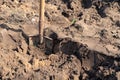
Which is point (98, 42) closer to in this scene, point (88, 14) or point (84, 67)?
point (84, 67)

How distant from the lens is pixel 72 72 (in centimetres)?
401

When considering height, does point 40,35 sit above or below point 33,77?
above

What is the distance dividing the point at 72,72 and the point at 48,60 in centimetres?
41

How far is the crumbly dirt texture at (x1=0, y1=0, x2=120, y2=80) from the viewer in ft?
13.1

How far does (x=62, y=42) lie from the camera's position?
4391 millimetres

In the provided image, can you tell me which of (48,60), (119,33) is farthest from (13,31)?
(119,33)

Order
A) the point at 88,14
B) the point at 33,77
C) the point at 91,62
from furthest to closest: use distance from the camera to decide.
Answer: the point at 88,14
the point at 91,62
the point at 33,77

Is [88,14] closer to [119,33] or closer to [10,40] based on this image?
[119,33]

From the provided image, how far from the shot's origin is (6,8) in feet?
17.7

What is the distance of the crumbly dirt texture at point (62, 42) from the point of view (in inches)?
157

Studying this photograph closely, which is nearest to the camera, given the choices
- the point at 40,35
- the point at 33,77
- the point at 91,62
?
the point at 33,77

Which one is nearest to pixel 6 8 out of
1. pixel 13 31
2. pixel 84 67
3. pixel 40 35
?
pixel 13 31

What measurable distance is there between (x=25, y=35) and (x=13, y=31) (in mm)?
208

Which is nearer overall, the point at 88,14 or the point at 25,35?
the point at 25,35
